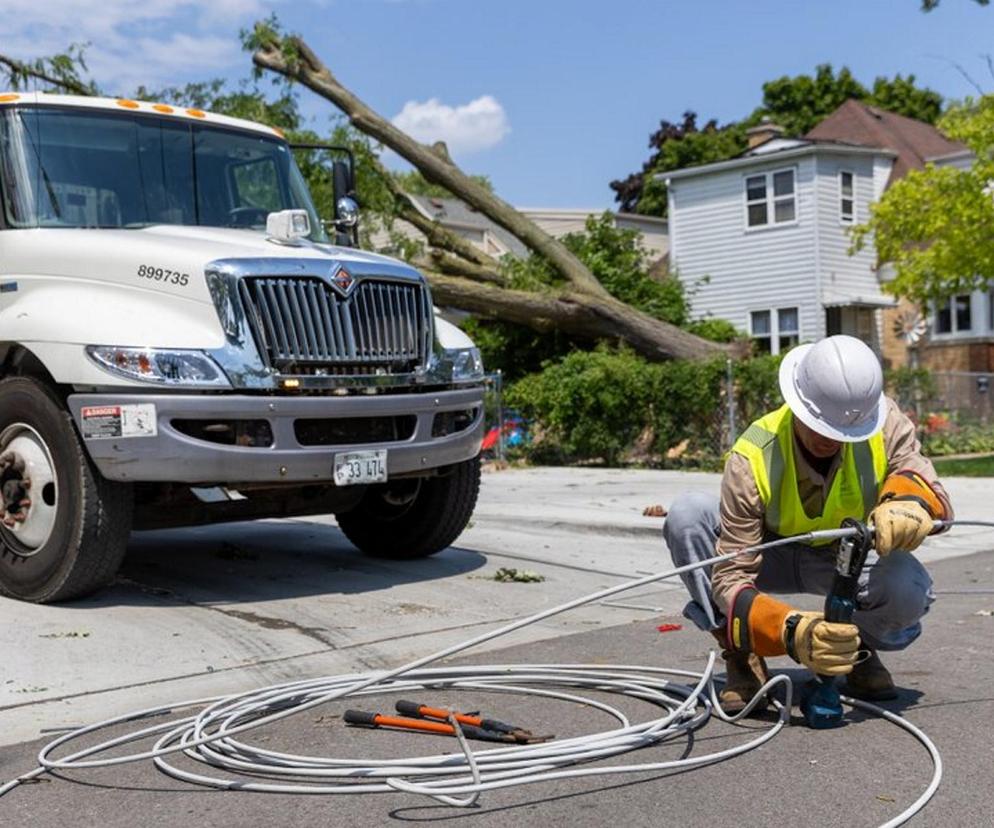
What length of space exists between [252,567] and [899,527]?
190 inches

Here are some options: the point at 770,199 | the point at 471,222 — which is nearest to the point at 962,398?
the point at 770,199

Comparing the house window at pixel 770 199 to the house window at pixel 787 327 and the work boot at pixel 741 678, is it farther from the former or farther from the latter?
the work boot at pixel 741 678

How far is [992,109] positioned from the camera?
750 inches

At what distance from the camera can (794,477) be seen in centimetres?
425

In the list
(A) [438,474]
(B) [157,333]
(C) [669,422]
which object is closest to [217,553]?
(A) [438,474]

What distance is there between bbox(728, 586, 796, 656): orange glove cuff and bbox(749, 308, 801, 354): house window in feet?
83.3

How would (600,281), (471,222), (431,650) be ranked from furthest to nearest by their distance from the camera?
(471,222)
(600,281)
(431,650)

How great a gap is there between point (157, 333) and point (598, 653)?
2542mm

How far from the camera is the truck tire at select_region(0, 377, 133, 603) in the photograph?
20.5 feet

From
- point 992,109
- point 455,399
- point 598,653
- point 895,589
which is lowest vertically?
point 598,653

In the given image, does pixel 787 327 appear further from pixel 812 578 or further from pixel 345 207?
pixel 812 578

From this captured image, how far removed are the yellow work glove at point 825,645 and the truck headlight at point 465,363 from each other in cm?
366

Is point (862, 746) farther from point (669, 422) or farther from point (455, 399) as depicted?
point (669, 422)

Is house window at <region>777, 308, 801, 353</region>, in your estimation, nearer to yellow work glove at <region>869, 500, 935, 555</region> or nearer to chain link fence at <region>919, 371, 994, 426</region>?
chain link fence at <region>919, 371, 994, 426</region>
